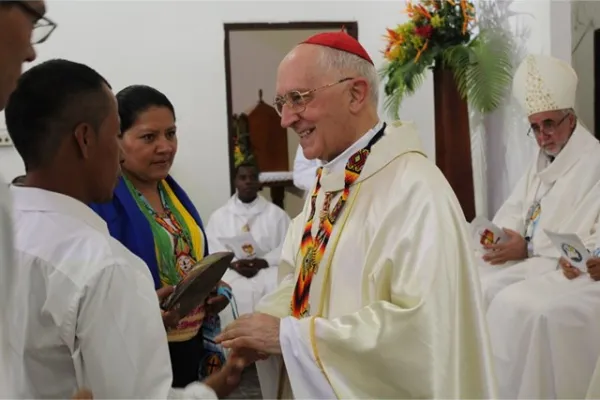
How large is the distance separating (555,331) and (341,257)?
164 cm

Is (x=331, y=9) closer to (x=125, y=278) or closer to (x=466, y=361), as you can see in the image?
(x=466, y=361)

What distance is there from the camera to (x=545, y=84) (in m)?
3.96

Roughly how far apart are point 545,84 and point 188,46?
309cm

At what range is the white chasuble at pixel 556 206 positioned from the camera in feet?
12.1

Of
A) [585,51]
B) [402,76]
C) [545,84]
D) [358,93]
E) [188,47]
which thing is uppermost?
[188,47]

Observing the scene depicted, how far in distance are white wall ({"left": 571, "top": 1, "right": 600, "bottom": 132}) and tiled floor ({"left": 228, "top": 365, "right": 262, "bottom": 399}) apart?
2852 mm

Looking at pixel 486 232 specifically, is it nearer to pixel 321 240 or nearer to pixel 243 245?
pixel 243 245

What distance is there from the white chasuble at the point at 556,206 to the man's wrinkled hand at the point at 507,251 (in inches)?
1.6

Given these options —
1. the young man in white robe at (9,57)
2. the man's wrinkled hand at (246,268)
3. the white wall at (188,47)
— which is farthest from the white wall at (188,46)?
the young man in white robe at (9,57)

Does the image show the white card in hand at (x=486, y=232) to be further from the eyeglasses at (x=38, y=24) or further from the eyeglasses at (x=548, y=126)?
the eyeglasses at (x=38, y=24)

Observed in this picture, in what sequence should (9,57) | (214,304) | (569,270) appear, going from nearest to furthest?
(9,57)
(214,304)
(569,270)

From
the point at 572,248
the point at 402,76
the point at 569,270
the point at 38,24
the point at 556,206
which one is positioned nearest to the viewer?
the point at 38,24

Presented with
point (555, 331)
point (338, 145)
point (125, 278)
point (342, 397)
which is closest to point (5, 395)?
point (125, 278)

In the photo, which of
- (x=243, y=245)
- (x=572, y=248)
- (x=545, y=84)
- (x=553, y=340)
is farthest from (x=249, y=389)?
(x=545, y=84)
